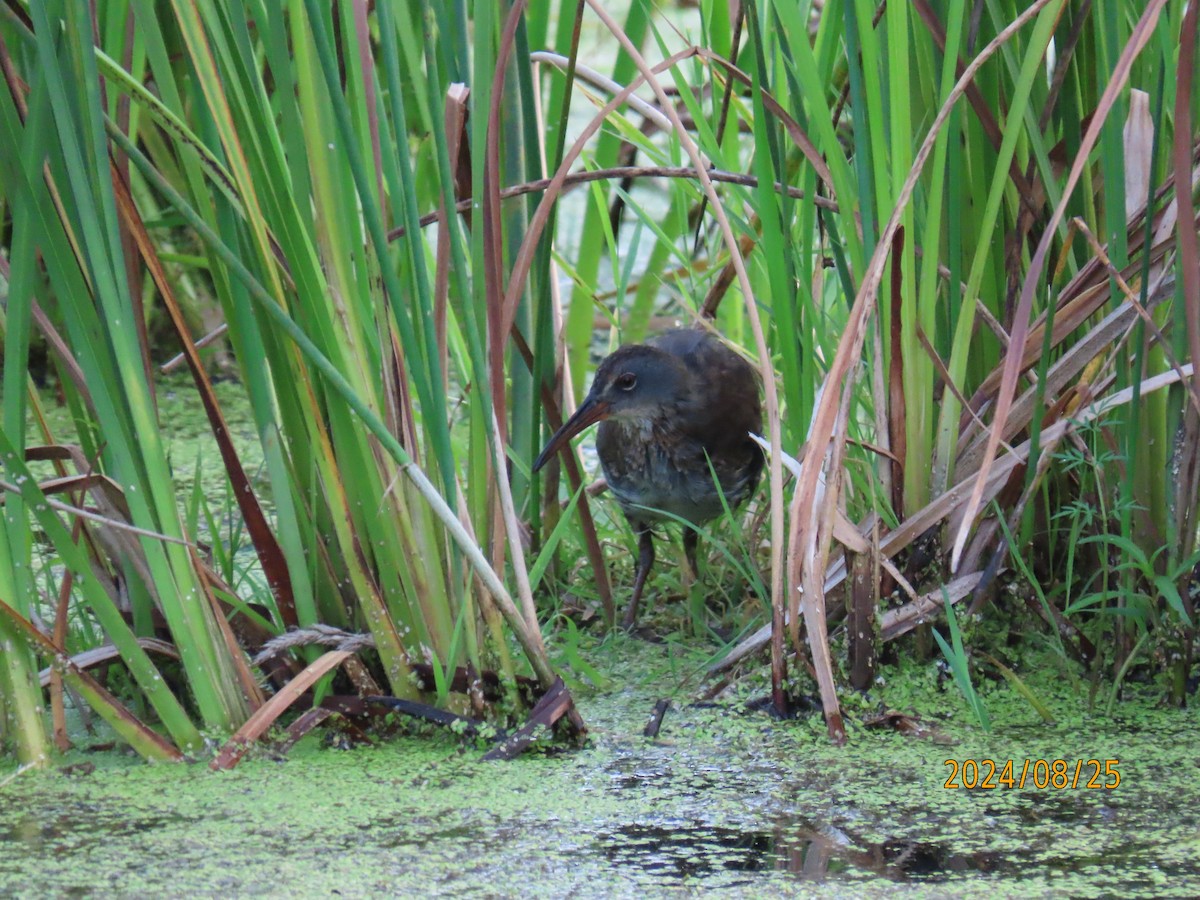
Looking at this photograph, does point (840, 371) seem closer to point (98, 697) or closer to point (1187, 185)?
point (1187, 185)

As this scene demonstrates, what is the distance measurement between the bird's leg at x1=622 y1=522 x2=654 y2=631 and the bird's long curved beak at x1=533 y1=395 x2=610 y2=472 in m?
0.24

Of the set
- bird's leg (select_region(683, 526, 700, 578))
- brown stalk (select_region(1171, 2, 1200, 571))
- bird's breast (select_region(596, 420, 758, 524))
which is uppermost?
brown stalk (select_region(1171, 2, 1200, 571))

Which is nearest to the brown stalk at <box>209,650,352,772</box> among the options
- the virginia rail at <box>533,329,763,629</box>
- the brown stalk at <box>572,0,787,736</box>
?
the brown stalk at <box>572,0,787,736</box>

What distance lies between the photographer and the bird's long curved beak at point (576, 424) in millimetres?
Answer: 2684

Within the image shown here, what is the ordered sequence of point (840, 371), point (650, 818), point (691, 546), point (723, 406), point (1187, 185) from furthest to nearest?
point (723, 406) < point (691, 546) < point (840, 371) < point (650, 818) < point (1187, 185)

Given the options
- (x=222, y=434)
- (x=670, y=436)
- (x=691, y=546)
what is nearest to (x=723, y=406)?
(x=670, y=436)

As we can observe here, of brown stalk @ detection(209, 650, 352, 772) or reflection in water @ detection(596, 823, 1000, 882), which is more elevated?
brown stalk @ detection(209, 650, 352, 772)

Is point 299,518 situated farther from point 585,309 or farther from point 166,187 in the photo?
point 585,309

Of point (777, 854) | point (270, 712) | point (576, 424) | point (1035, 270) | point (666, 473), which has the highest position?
point (1035, 270)

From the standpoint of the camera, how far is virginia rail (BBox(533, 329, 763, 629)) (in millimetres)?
2951

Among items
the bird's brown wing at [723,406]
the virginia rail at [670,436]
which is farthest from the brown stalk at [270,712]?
the bird's brown wing at [723,406]

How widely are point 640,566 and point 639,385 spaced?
372mm

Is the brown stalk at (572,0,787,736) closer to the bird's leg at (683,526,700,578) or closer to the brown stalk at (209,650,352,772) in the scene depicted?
the brown stalk at (209,650,352,772)

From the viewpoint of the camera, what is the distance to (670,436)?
3.01 m
